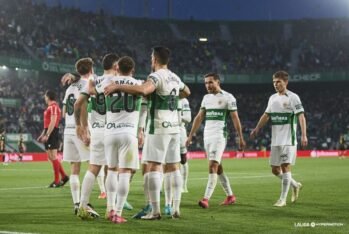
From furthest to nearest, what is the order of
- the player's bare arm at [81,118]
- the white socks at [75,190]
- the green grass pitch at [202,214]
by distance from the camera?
the white socks at [75,190] < the player's bare arm at [81,118] < the green grass pitch at [202,214]

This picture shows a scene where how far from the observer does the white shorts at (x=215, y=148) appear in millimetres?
13281

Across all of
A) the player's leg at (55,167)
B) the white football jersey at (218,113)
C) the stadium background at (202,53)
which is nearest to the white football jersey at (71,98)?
the white football jersey at (218,113)

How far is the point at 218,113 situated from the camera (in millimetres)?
13648

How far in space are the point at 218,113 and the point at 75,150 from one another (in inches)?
125

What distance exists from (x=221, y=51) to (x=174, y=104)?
59163mm

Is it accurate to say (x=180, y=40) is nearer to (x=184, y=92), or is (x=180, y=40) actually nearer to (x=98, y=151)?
(x=184, y=92)

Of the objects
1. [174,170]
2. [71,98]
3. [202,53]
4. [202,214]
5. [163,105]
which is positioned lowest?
[202,214]

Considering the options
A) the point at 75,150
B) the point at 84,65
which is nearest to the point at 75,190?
the point at 75,150

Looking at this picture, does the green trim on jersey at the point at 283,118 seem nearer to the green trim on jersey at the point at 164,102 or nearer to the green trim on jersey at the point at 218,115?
the green trim on jersey at the point at 218,115

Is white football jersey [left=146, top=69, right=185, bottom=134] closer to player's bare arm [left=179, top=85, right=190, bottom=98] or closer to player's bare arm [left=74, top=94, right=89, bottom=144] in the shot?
player's bare arm [left=179, top=85, right=190, bottom=98]

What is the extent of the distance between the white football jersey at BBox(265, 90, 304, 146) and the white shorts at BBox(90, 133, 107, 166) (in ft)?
14.8

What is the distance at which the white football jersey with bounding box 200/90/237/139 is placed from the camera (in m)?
13.6

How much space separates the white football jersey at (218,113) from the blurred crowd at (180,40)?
3690 centimetres

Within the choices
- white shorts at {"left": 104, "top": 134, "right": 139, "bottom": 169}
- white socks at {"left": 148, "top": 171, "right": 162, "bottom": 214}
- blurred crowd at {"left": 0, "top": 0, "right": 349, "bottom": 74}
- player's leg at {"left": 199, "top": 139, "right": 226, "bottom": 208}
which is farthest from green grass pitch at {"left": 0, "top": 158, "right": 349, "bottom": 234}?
blurred crowd at {"left": 0, "top": 0, "right": 349, "bottom": 74}
